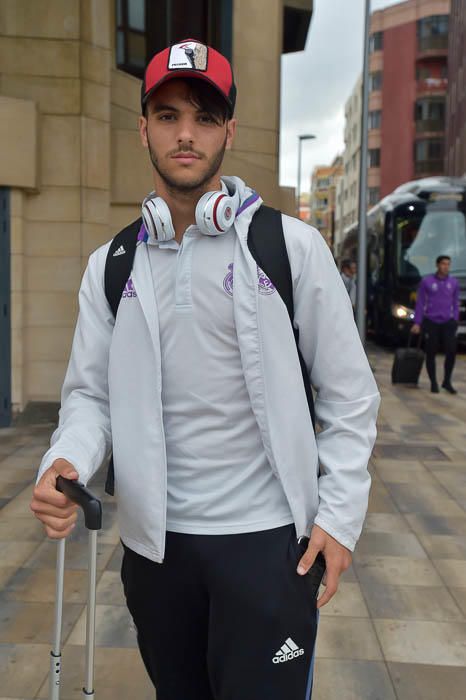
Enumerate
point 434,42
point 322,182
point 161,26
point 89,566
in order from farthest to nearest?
point 322,182, point 434,42, point 161,26, point 89,566

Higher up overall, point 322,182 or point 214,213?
point 322,182

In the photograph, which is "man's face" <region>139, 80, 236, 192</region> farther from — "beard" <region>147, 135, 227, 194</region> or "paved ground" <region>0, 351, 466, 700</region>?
"paved ground" <region>0, 351, 466, 700</region>

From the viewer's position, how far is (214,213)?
5.63 ft

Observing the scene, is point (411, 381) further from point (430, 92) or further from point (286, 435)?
point (430, 92)

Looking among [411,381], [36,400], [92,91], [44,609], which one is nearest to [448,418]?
[411,381]

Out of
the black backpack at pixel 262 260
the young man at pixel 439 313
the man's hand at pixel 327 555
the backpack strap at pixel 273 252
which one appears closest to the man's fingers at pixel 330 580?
the man's hand at pixel 327 555

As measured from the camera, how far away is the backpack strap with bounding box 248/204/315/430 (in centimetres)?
175

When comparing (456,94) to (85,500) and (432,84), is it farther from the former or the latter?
(85,500)

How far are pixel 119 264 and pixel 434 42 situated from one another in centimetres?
7317

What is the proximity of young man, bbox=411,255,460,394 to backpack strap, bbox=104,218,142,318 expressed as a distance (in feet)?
35.7

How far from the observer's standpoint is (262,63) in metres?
13.8

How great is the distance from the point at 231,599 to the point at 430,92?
7202 cm

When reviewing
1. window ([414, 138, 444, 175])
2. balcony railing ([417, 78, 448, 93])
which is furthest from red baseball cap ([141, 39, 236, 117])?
balcony railing ([417, 78, 448, 93])

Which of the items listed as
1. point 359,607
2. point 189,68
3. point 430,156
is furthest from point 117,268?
point 430,156
